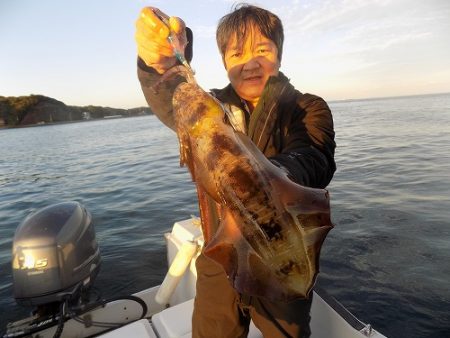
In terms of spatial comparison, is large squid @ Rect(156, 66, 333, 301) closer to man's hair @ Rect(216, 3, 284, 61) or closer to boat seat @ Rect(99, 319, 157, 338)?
man's hair @ Rect(216, 3, 284, 61)

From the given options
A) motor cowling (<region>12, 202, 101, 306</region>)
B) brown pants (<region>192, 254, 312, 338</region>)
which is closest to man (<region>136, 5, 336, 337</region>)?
brown pants (<region>192, 254, 312, 338</region>)

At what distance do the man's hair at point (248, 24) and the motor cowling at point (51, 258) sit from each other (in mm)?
3776

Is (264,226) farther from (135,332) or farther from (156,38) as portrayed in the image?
(135,332)

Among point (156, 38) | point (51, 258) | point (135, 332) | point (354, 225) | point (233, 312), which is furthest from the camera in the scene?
point (354, 225)

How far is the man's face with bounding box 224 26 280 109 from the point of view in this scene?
320 centimetres

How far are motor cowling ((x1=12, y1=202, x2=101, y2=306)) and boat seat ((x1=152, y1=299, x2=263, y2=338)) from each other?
1691 mm

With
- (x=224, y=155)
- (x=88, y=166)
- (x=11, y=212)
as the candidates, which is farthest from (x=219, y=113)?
(x=88, y=166)

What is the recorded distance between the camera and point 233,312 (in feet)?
9.71

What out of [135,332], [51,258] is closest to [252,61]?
[135,332]

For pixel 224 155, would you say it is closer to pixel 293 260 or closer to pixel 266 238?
pixel 266 238

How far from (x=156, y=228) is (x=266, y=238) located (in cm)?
1014

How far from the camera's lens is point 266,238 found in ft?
5.25

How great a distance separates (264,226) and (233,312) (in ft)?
5.62

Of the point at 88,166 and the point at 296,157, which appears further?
the point at 88,166
